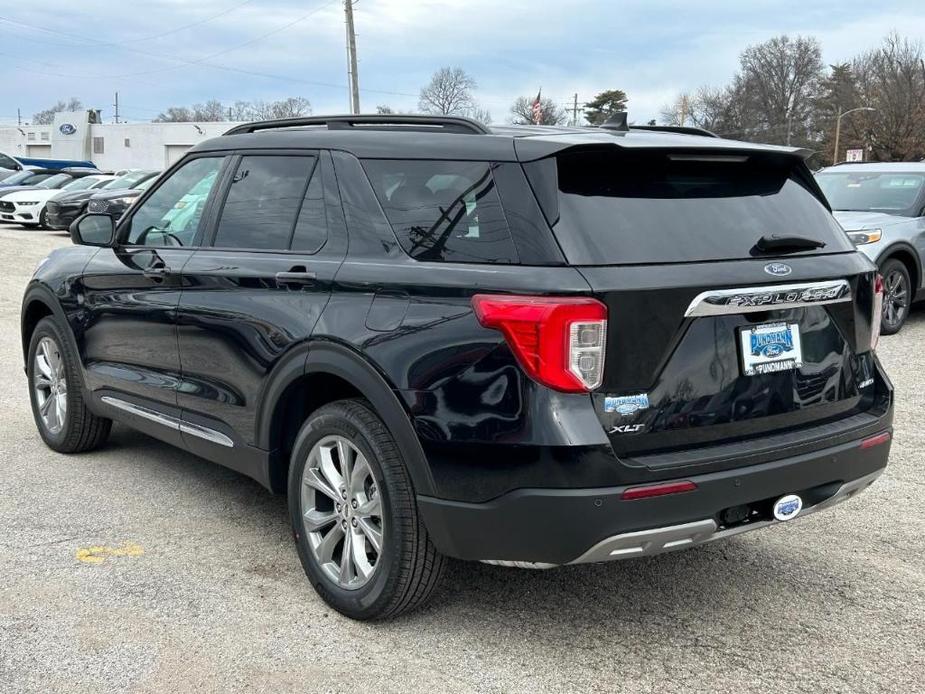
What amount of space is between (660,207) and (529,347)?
727mm

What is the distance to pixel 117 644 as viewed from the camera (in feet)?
11.1

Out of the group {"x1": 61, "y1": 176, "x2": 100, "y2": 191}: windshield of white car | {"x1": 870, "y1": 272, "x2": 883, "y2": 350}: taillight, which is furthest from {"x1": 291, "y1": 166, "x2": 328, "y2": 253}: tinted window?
{"x1": 61, "y1": 176, "x2": 100, "y2": 191}: windshield of white car

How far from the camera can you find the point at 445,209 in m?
3.38

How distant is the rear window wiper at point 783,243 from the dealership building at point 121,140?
6205 centimetres

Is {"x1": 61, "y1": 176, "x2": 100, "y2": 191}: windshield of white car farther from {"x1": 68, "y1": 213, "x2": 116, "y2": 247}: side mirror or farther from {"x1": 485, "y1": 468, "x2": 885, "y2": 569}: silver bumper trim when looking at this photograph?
{"x1": 485, "y1": 468, "x2": 885, "y2": 569}: silver bumper trim

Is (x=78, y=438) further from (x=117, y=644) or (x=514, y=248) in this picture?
(x=514, y=248)

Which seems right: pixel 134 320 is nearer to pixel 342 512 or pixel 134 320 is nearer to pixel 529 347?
pixel 342 512

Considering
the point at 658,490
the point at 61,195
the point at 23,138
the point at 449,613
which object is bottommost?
the point at 449,613

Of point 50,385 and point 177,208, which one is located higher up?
point 177,208

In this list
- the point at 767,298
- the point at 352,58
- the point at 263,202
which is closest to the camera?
the point at 767,298

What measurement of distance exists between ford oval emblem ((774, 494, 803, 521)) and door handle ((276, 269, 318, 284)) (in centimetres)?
185

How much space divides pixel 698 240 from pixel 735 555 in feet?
5.55

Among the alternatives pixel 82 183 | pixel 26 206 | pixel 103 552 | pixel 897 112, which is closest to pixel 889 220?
pixel 103 552

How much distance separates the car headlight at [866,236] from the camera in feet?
32.7
